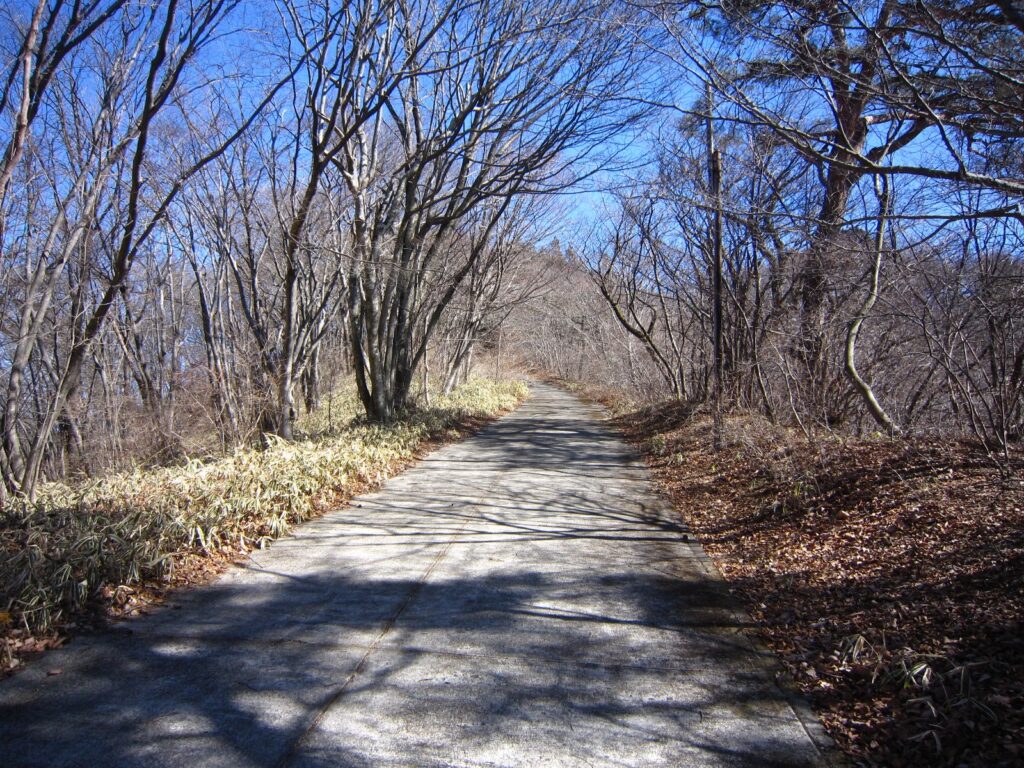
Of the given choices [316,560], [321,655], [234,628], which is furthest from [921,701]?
[316,560]

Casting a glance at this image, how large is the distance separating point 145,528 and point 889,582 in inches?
212

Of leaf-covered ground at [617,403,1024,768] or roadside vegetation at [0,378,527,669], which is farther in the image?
roadside vegetation at [0,378,527,669]

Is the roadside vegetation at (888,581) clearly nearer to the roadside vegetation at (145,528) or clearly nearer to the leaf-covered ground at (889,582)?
the leaf-covered ground at (889,582)

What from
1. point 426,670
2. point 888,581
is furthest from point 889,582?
point 426,670

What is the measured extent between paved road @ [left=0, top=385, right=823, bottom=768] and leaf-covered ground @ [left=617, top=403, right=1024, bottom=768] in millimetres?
309

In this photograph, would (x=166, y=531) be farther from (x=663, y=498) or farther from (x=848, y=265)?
(x=848, y=265)

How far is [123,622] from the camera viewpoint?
3865mm

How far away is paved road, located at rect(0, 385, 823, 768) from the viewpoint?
2658 mm

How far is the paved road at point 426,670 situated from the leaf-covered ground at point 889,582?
309mm

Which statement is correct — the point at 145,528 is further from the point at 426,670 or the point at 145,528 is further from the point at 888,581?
the point at 888,581

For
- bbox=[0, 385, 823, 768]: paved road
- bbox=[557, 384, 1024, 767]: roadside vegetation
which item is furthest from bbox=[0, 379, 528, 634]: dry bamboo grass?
bbox=[557, 384, 1024, 767]: roadside vegetation

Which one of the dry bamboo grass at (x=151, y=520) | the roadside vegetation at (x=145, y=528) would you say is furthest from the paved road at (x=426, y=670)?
the dry bamboo grass at (x=151, y=520)

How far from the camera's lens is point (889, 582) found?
407cm

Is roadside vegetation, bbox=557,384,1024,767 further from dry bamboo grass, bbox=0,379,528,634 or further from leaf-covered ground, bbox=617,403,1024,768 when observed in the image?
dry bamboo grass, bbox=0,379,528,634
